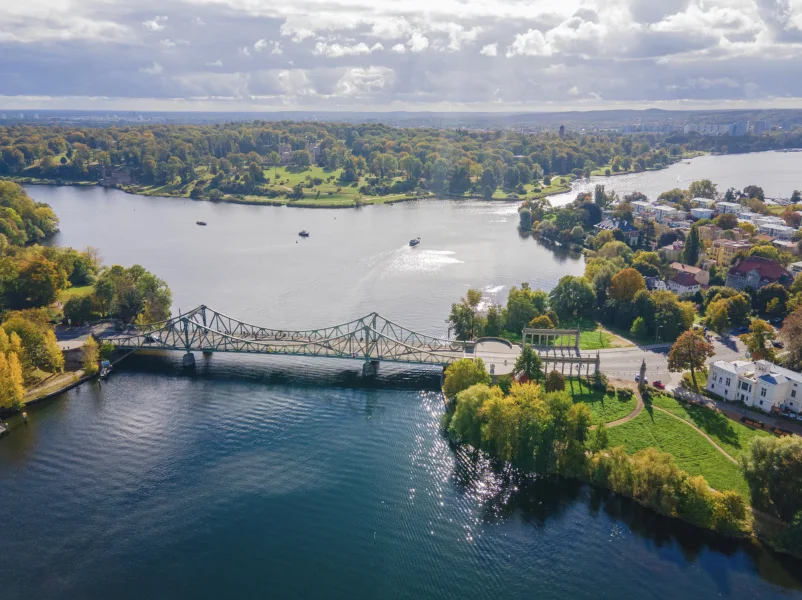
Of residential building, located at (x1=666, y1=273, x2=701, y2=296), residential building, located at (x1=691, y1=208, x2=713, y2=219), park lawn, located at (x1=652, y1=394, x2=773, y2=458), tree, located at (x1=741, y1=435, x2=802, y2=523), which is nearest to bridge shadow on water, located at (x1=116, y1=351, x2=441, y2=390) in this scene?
park lawn, located at (x1=652, y1=394, x2=773, y2=458)

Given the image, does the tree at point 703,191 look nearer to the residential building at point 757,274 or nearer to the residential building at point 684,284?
the residential building at point 757,274

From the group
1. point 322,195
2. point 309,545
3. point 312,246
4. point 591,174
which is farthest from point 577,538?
point 591,174

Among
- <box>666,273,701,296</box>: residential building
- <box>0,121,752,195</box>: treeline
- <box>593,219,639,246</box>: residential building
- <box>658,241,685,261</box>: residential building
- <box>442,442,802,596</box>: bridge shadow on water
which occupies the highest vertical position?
<box>0,121,752,195</box>: treeline

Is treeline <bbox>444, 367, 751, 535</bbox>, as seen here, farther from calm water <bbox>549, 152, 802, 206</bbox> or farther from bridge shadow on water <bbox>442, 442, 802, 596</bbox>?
calm water <bbox>549, 152, 802, 206</bbox>

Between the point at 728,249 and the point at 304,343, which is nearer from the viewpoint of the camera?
the point at 304,343

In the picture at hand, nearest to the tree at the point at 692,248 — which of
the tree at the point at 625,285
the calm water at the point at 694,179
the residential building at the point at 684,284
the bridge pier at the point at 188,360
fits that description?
the residential building at the point at 684,284

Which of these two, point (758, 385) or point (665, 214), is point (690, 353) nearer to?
point (758, 385)

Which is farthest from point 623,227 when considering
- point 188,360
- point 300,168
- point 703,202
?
point 300,168
